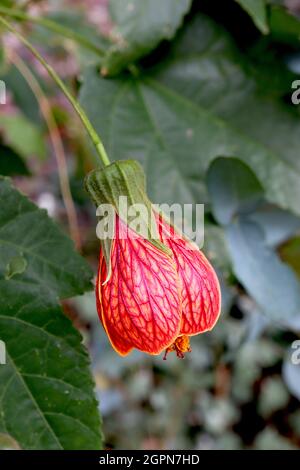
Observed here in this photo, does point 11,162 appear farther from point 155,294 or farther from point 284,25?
point 155,294

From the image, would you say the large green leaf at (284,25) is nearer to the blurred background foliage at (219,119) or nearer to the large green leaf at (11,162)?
the blurred background foliage at (219,119)

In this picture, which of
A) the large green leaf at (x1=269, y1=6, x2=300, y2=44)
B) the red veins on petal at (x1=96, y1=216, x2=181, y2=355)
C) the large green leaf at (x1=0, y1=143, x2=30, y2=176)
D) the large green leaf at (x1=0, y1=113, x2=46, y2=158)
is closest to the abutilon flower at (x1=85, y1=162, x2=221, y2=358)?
the red veins on petal at (x1=96, y1=216, x2=181, y2=355)

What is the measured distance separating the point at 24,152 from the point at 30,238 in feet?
3.28

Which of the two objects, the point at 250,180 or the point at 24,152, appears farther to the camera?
the point at 24,152

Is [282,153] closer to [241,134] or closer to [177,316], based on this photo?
[241,134]

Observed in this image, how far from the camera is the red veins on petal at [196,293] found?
62cm

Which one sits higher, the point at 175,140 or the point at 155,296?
the point at 175,140

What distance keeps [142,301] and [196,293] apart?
0.05 metres

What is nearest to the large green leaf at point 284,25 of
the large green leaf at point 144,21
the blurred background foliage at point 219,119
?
the blurred background foliage at point 219,119

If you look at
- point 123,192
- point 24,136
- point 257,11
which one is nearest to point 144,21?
point 257,11

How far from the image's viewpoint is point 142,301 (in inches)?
23.9

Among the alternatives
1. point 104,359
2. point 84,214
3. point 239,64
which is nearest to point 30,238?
point 239,64

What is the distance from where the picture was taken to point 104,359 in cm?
157

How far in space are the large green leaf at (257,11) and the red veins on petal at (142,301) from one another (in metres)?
0.37
